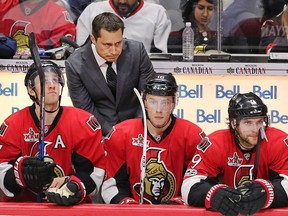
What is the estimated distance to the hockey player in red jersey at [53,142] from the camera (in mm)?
4742

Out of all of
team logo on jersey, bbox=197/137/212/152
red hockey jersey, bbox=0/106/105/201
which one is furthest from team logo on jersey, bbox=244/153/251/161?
red hockey jersey, bbox=0/106/105/201

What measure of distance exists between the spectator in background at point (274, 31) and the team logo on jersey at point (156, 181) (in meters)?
2.09

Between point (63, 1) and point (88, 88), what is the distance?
5.33 feet

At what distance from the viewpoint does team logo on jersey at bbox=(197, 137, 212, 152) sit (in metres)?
4.63

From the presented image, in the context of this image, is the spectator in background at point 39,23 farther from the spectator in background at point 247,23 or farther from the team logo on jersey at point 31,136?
the team logo on jersey at point 31,136

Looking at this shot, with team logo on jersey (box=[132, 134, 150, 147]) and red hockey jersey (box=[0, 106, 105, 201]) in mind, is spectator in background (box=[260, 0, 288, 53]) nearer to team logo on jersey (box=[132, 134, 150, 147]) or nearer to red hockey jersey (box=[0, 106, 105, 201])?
team logo on jersey (box=[132, 134, 150, 147])

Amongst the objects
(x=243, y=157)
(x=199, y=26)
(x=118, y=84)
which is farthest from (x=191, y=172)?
(x=199, y=26)

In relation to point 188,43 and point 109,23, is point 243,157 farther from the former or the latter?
point 188,43

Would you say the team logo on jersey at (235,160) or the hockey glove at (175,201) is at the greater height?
the team logo on jersey at (235,160)

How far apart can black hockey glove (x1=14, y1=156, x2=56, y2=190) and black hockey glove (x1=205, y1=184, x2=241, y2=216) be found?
844 mm

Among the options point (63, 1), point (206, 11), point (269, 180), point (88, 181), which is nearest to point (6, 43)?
point (63, 1)

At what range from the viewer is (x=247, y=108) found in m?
4.56

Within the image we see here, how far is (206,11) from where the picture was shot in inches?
274

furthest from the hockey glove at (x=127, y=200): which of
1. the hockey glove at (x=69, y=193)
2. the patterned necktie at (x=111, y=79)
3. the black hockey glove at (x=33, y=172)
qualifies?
the patterned necktie at (x=111, y=79)
